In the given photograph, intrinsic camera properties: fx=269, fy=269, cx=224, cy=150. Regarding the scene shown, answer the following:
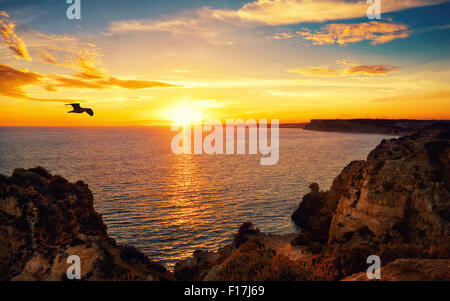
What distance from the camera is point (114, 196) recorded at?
68062 mm

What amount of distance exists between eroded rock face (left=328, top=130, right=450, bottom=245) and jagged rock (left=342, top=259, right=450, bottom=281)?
45.4 ft

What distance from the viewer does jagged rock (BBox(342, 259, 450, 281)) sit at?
8078 millimetres

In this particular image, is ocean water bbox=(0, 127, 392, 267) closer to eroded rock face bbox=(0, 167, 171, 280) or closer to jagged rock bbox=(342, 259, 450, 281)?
eroded rock face bbox=(0, 167, 171, 280)

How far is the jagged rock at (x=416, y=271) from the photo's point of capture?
8078 millimetres

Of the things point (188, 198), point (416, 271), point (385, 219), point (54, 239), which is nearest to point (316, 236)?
point (385, 219)

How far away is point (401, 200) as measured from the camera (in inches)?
902

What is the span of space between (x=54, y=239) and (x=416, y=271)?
92.0ft

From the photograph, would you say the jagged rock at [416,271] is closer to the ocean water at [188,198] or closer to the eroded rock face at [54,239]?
the eroded rock face at [54,239]

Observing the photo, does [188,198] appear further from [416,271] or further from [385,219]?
[416,271]

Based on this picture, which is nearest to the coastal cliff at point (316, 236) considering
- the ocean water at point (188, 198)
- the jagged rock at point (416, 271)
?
the jagged rock at point (416, 271)

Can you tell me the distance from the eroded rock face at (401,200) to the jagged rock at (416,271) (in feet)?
45.4

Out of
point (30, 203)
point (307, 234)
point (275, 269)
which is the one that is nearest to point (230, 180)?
point (307, 234)
